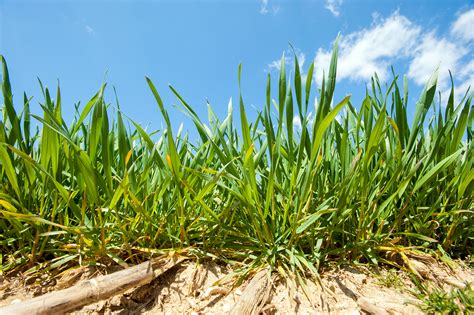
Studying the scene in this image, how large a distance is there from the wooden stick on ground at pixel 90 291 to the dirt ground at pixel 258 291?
0.05 m

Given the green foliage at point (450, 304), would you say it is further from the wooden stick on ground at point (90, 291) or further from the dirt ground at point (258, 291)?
the wooden stick on ground at point (90, 291)

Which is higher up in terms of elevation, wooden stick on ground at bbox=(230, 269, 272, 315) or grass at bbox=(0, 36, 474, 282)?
grass at bbox=(0, 36, 474, 282)

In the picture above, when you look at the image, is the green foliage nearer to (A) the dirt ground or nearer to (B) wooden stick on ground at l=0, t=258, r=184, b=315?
(A) the dirt ground

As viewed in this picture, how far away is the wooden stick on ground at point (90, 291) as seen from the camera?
544mm

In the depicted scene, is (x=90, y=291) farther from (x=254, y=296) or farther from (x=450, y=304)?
(x=450, y=304)

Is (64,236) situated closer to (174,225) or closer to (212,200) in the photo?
(174,225)

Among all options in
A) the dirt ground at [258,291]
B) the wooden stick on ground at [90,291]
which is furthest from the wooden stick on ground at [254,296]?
the wooden stick on ground at [90,291]

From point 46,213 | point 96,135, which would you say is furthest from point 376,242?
point 46,213

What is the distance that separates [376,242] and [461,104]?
0.50 meters

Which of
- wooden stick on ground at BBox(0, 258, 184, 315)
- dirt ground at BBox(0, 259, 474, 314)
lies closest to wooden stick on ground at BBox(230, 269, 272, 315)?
dirt ground at BBox(0, 259, 474, 314)

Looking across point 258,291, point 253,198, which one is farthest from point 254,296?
point 253,198

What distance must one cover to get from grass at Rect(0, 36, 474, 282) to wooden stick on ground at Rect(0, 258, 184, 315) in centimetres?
5

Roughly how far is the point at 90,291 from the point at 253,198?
16.2 inches

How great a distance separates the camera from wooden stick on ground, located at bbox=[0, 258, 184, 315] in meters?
0.54
